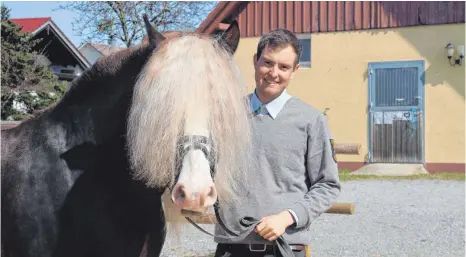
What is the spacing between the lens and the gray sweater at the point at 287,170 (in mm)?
2424

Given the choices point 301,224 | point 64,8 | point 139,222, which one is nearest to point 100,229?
point 139,222

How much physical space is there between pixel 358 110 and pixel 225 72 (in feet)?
40.0

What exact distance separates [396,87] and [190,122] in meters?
12.4

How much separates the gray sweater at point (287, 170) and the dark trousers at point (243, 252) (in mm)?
66

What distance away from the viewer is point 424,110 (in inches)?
528

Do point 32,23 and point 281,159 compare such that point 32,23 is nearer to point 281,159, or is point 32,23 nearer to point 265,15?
point 265,15

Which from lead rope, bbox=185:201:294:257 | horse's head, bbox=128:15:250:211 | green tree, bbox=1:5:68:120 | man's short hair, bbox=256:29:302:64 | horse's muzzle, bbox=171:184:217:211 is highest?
green tree, bbox=1:5:68:120

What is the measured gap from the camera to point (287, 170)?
96.3 inches

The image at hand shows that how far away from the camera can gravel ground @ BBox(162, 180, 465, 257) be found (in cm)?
608

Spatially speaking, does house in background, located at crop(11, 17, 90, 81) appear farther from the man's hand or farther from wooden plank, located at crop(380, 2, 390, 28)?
the man's hand

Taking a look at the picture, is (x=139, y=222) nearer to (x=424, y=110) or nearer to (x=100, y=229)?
(x=100, y=229)

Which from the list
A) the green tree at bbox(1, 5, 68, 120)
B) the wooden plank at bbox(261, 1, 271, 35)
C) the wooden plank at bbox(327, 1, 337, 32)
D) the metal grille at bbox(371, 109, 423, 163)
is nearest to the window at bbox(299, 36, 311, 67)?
the wooden plank at bbox(327, 1, 337, 32)

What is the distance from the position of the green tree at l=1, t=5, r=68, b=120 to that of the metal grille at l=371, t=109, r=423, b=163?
7972mm

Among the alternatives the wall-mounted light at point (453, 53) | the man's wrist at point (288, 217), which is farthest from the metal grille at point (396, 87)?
the man's wrist at point (288, 217)
